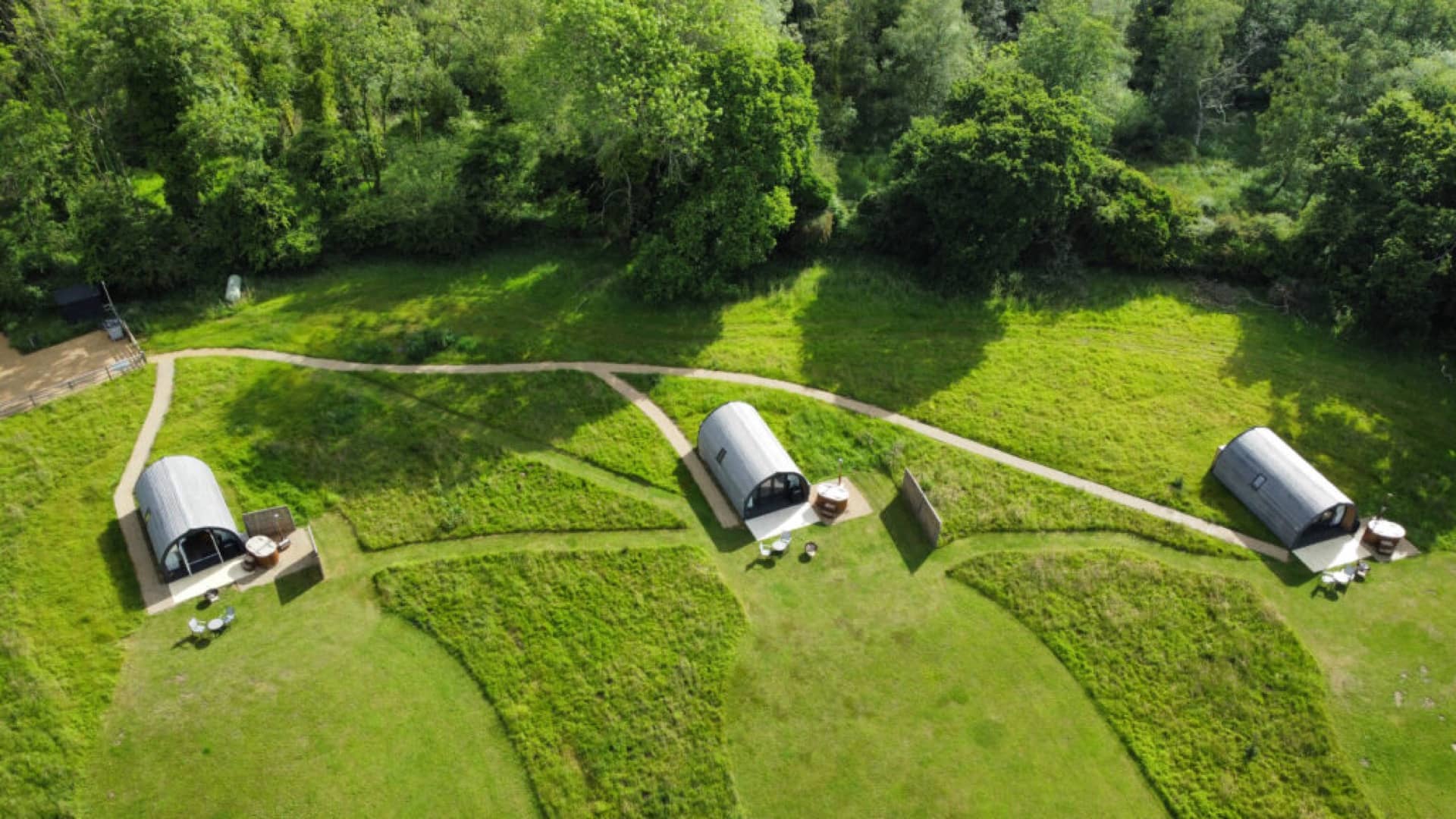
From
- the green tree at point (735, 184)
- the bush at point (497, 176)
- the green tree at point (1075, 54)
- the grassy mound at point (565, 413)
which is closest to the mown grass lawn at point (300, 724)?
the grassy mound at point (565, 413)

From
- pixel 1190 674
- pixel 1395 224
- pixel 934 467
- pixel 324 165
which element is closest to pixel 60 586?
pixel 324 165

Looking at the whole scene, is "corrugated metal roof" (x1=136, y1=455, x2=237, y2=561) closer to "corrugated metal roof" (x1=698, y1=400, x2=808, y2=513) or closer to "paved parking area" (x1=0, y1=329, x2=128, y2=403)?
"paved parking area" (x1=0, y1=329, x2=128, y2=403)

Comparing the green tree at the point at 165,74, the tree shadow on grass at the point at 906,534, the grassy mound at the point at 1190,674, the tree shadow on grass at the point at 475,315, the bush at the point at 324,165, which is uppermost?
the green tree at the point at 165,74

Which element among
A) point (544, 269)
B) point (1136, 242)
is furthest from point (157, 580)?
point (1136, 242)

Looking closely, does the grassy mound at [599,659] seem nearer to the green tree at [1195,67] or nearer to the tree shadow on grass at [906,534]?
the tree shadow on grass at [906,534]

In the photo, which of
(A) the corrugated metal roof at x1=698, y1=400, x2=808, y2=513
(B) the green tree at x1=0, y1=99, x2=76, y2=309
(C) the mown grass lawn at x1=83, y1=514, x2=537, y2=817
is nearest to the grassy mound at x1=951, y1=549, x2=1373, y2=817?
(A) the corrugated metal roof at x1=698, y1=400, x2=808, y2=513

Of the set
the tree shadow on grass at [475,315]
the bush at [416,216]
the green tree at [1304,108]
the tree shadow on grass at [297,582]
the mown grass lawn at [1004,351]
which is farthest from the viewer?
the green tree at [1304,108]

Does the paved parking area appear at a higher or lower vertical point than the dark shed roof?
lower
